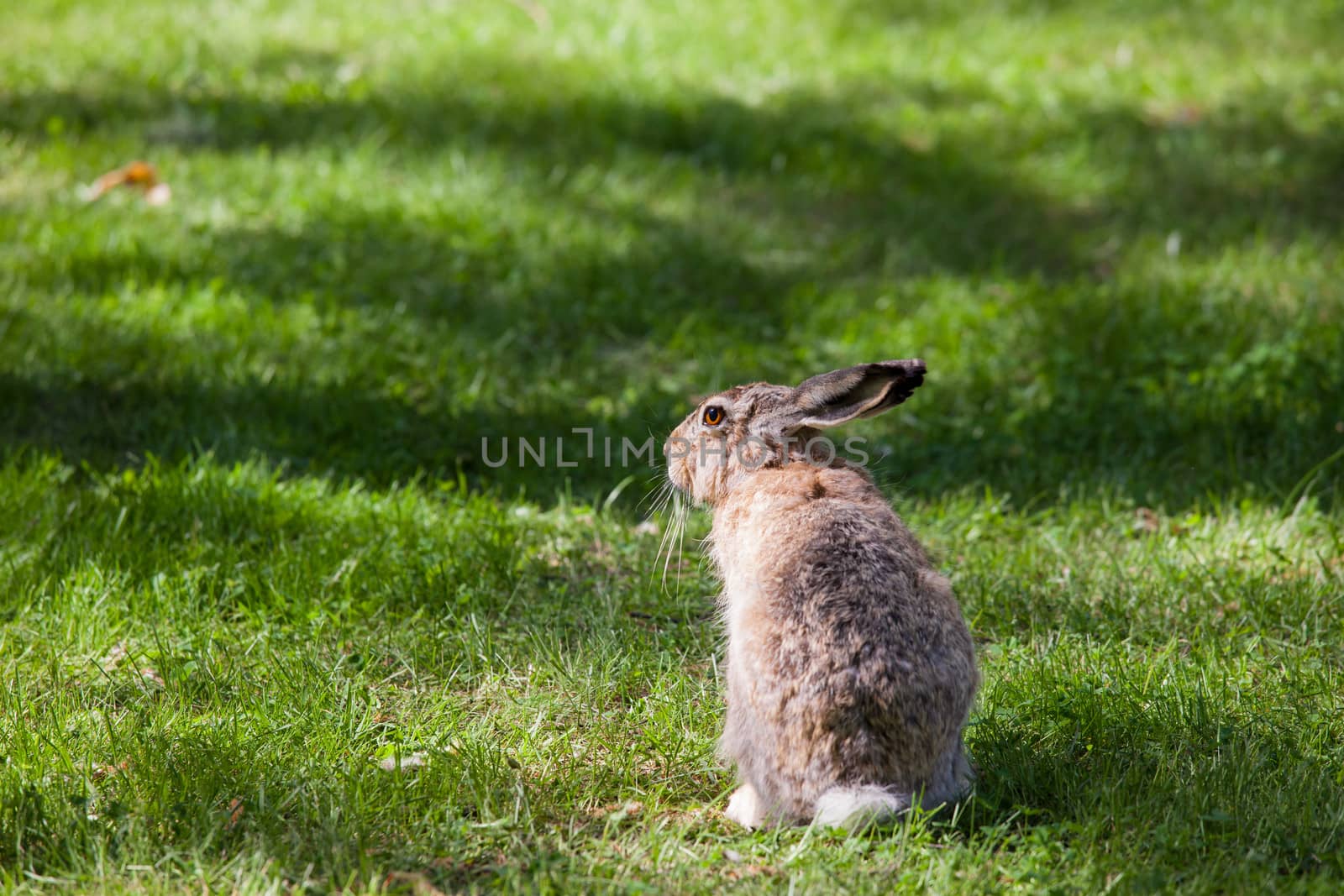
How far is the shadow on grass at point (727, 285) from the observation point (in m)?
6.07

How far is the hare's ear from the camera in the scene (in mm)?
3791

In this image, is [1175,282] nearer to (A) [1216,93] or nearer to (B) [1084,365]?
(B) [1084,365]

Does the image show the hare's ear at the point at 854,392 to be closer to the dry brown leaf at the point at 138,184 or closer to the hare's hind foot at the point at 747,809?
the hare's hind foot at the point at 747,809

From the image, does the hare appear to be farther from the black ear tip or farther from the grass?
the grass

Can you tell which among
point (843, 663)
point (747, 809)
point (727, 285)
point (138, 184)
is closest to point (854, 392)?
point (843, 663)

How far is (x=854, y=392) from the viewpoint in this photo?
399cm

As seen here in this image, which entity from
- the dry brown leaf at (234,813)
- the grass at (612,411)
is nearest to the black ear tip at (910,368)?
the grass at (612,411)

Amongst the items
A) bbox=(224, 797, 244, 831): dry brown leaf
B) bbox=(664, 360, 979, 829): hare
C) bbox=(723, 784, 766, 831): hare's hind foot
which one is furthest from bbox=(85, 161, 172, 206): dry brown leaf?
bbox=(723, 784, 766, 831): hare's hind foot

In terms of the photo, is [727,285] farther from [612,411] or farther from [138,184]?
[138,184]

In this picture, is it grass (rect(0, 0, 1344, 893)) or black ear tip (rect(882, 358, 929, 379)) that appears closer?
grass (rect(0, 0, 1344, 893))

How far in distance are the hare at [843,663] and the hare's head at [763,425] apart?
0.09 feet

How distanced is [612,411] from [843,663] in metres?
3.23

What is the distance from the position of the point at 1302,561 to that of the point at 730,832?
292cm

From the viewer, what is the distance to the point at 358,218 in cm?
777
